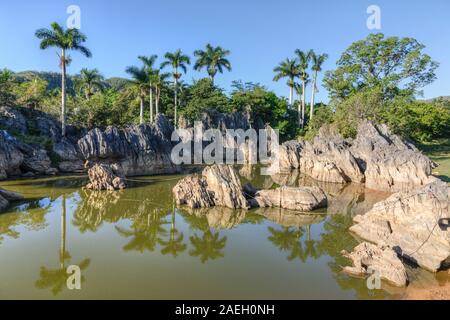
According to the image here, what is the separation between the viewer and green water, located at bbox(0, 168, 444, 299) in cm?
857

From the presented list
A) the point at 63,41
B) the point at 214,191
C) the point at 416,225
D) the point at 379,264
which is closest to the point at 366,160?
the point at 214,191

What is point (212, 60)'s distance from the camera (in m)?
48.4

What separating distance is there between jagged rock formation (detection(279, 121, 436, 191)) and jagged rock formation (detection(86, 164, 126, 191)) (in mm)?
16347

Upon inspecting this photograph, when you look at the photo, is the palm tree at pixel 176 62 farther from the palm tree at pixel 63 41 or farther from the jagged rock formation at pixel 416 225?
the jagged rock formation at pixel 416 225

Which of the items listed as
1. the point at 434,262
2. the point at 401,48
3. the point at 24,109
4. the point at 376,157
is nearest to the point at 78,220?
the point at 434,262

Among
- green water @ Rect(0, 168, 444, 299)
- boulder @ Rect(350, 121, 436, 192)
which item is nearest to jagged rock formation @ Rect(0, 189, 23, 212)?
green water @ Rect(0, 168, 444, 299)

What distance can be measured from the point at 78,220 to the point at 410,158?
67.0ft

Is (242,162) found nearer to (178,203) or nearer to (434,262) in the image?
(178,203)

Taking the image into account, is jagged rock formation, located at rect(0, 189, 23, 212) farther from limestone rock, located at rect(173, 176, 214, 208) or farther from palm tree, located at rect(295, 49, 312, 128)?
palm tree, located at rect(295, 49, 312, 128)

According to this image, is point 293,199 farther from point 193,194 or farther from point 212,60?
point 212,60

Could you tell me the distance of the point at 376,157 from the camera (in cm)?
2273

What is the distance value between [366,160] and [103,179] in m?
19.8

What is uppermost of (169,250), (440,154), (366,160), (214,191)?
(440,154)

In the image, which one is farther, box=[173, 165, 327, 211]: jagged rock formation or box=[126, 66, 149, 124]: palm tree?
box=[126, 66, 149, 124]: palm tree
